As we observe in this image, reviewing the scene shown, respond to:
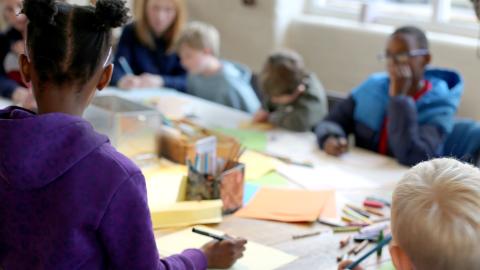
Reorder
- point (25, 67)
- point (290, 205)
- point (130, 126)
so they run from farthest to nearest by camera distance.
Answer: point (130, 126) < point (290, 205) < point (25, 67)

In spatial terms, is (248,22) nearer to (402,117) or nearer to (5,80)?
(5,80)

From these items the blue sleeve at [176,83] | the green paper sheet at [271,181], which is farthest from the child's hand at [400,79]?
the blue sleeve at [176,83]

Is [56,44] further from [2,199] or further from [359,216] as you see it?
[359,216]

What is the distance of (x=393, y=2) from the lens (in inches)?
143

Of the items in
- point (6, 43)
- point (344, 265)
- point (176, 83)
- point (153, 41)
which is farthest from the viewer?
point (153, 41)

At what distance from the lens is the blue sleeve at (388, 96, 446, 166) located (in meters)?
2.22

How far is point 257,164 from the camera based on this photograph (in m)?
2.10

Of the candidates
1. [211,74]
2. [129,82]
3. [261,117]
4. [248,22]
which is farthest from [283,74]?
A: [248,22]

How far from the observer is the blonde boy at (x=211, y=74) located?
3.18 meters

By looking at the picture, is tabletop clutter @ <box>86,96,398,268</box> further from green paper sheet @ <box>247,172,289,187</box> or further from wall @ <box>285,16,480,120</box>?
wall @ <box>285,16,480,120</box>

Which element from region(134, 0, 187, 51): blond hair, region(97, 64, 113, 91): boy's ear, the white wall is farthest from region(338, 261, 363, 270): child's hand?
region(134, 0, 187, 51): blond hair

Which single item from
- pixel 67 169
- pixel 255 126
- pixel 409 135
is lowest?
pixel 255 126

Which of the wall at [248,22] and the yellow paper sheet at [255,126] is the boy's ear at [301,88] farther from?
the wall at [248,22]

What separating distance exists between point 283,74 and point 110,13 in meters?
1.64
